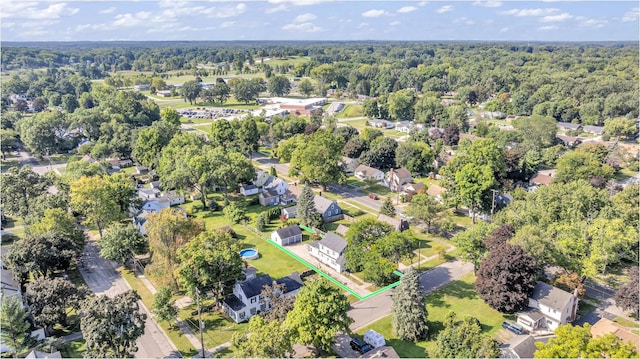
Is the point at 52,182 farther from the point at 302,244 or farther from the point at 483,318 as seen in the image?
the point at 483,318

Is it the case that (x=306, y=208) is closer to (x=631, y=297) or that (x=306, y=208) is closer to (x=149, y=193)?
(x=149, y=193)

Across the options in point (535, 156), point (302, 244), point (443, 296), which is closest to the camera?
point (443, 296)

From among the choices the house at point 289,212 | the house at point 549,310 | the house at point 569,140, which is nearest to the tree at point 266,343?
the house at point 549,310

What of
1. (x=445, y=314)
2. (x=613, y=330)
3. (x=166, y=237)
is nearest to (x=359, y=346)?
(x=445, y=314)

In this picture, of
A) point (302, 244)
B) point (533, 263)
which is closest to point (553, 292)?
point (533, 263)

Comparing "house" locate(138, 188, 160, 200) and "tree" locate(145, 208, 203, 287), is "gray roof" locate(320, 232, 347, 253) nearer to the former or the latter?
"tree" locate(145, 208, 203, 287)

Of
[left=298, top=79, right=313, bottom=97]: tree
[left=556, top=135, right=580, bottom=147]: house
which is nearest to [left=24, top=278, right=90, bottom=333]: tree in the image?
[left=556, top=135, right=580, bottom=147]: house
